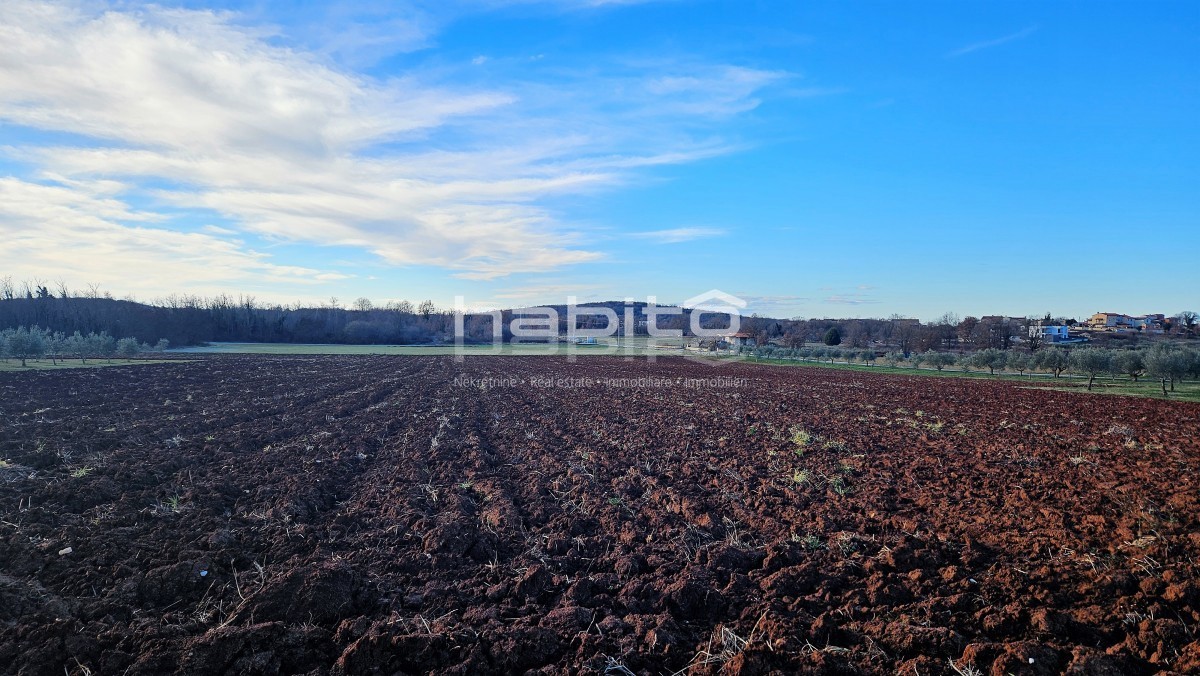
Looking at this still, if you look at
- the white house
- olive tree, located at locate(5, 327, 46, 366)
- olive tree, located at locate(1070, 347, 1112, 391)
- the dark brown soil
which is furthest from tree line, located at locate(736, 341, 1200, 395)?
olive tree, located at locate(5, 327, 46, 366)

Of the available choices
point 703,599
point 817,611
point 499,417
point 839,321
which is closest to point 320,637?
point 703,599

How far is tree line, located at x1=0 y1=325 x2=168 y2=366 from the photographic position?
36.3m

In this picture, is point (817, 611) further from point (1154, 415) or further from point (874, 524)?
point (1154, 415)

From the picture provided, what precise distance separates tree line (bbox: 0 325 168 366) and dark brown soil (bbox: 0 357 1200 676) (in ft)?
109

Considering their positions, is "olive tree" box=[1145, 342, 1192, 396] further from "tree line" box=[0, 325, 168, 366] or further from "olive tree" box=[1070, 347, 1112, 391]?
"tree line" box=[0, 325, 168, 366]

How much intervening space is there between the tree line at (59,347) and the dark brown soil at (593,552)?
33.3 m

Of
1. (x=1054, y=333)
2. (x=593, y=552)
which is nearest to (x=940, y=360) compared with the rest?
(x=593, y=552)

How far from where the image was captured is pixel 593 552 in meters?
6.43

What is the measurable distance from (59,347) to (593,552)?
58524mm

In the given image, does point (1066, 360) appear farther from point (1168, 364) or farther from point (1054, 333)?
point (1054, 333)

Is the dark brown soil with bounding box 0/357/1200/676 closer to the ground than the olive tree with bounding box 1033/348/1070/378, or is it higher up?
closer to the ground

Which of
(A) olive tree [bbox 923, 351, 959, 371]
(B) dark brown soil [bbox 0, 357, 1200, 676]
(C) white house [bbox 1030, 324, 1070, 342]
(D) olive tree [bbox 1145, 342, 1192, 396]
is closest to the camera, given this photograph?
(B) dark brown soil [bbox 0, 357, 1200, 676]

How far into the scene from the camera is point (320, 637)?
4.54 meters

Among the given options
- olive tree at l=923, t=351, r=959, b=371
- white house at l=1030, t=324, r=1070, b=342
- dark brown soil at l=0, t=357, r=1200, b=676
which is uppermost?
white house at l=1030, t=324, r=1070, b=342
